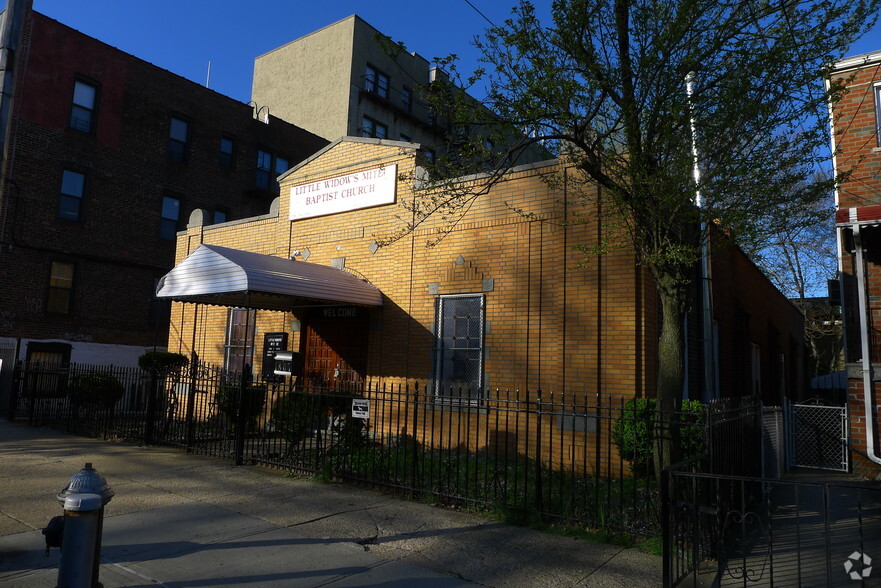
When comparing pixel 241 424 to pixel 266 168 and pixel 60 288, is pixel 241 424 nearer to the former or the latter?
pixel 60 288

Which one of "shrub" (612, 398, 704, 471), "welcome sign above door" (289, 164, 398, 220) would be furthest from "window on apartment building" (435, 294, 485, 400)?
"shrub" (612, 398, 704, 471)

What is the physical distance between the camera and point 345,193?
1303cm

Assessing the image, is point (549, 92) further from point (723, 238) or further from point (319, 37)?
point (319, 37)

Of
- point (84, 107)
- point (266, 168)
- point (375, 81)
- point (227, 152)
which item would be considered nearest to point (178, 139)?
point (227, 152)

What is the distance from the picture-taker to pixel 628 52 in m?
7.12

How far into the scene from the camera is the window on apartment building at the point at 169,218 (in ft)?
73.3

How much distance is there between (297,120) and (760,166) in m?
26.5

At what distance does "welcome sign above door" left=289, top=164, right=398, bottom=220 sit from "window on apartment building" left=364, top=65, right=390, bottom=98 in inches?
622

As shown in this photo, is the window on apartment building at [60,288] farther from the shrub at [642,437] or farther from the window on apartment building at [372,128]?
the shrub at [642,437]

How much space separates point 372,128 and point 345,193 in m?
16.6

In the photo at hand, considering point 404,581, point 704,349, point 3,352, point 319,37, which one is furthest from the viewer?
point 319,37

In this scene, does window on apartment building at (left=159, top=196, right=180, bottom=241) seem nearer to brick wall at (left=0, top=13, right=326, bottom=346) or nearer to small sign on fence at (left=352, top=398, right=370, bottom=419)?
brick wall at (left=0, top=13, right=326, bottom=346)

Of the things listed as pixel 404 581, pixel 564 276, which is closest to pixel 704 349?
pixel 564 276

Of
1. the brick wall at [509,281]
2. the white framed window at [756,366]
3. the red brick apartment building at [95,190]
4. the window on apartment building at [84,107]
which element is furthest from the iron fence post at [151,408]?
the white framed window at [756,366]
